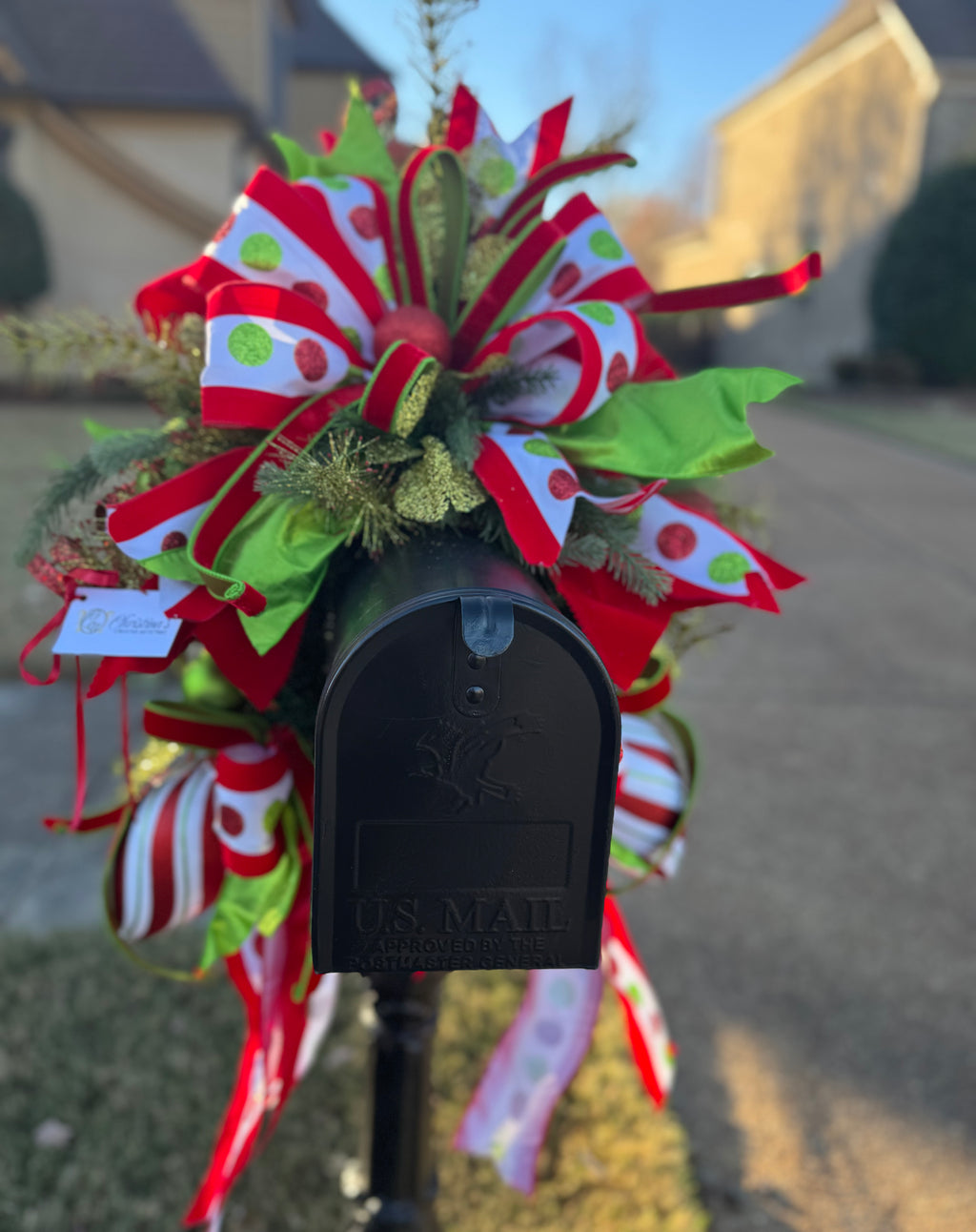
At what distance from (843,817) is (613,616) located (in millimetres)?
2859

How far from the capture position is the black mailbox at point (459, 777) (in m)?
0.85

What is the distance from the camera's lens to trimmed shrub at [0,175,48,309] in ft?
42.2

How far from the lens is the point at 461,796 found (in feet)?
2.95

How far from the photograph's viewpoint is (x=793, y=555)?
6895mm

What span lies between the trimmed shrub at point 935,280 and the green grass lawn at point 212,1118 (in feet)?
56.7

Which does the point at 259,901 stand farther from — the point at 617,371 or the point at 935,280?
the point at 935,280

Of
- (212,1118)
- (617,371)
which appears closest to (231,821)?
(617,371)

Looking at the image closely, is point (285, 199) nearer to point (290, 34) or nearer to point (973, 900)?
point (973, 900)

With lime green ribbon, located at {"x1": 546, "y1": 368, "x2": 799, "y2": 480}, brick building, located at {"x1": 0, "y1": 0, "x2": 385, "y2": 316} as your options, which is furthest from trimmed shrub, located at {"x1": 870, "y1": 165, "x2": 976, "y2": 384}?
lime green ribbon, located at {"x1": 546, "y1": 368, "x2": 799, "y2": 480}

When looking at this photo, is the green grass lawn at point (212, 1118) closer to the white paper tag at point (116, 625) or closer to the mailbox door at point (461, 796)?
the mailbox door at point (461, 796)

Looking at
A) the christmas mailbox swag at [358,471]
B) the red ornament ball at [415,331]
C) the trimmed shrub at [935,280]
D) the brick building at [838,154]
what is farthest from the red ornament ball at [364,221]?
the trimmed shrub at [935,280]

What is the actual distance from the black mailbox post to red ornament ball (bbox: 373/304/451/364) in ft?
→ 0.89

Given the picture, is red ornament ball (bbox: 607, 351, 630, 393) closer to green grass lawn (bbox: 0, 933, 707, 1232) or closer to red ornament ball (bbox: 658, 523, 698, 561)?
red ornament ball (bbox: 658, 523, 698, 561)

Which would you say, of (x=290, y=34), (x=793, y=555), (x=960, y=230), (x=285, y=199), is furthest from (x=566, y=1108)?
(x=290, y=34)
